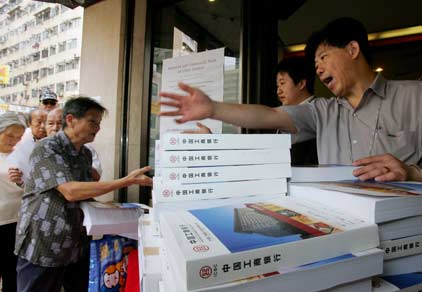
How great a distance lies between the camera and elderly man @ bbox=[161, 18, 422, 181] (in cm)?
112

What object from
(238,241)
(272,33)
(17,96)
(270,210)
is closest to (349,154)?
(270,210)

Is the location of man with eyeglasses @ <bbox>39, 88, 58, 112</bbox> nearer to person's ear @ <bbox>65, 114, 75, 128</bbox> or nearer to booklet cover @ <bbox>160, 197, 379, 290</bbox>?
person's ear @ <bbox>65, 114, 75, 128</bbox>

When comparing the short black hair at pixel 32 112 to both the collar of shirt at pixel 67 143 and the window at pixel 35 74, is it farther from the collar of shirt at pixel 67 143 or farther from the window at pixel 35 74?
the window at pixel 35 74

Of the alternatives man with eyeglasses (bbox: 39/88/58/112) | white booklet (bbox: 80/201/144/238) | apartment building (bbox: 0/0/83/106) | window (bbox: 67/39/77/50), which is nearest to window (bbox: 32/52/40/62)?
apartment building (bbox: 0/0/83/106)

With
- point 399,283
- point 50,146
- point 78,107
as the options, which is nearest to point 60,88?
point 78,107

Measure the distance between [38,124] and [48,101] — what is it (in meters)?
0.37

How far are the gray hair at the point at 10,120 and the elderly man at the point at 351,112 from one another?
5.85ft

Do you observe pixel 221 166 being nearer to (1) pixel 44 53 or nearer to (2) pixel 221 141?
(2) pixel 221 141

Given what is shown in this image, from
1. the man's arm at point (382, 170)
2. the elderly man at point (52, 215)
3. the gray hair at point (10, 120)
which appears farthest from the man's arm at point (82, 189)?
the man's arm at point (382, 170)

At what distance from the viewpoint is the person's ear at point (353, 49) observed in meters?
1.18

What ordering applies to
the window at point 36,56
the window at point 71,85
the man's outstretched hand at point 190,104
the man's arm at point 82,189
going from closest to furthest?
1. the man's outstretched hand at point 190,104
2. the man's arm at point 82,189
3. the window at point 71,85
4. the window at point 36,56

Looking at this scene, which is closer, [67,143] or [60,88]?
[67,143]

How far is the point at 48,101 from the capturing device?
2764 millimetres

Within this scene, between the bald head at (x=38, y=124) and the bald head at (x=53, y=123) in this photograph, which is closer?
the bald head at (x=53, y=123)
